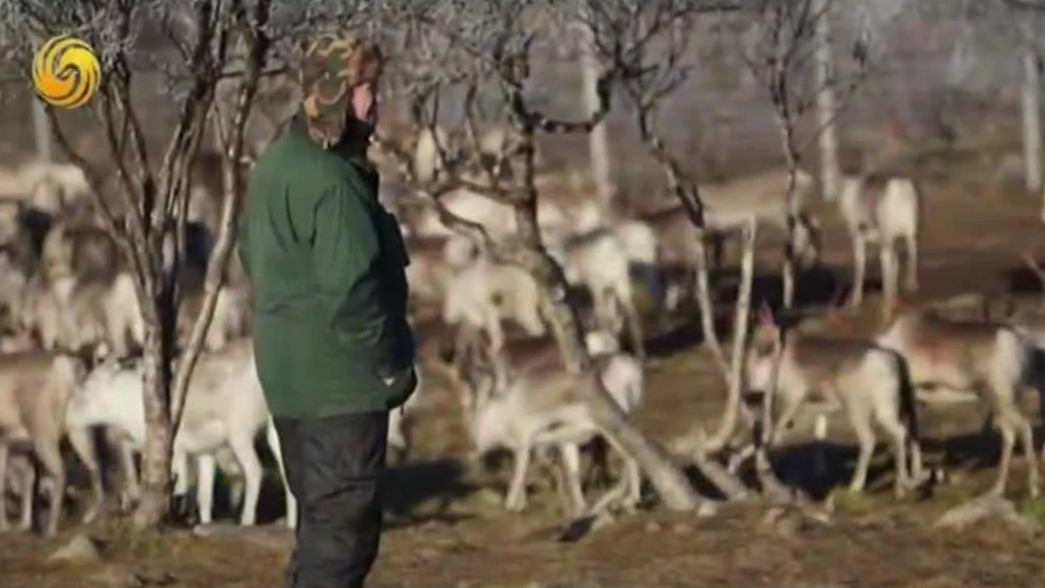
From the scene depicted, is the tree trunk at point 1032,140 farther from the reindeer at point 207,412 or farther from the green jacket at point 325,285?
the green jacket at point 325,285

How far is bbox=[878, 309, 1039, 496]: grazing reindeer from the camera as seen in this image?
19.6 meters

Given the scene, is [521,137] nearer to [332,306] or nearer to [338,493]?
[338,493]

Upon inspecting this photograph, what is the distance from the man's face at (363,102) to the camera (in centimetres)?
858

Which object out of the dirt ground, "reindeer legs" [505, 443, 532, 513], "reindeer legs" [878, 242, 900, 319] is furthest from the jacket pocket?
"reindeer legs" [878, 242, 900, 319]

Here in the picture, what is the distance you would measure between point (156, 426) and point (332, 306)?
25.4 feet

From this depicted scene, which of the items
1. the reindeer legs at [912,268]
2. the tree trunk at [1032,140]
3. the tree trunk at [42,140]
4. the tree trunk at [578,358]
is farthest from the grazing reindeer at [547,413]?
the tree trunk at [42,140]

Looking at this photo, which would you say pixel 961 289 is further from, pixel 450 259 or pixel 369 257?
pixel 369 257

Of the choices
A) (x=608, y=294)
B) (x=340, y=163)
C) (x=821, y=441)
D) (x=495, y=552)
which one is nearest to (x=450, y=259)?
(x=608, y=294)

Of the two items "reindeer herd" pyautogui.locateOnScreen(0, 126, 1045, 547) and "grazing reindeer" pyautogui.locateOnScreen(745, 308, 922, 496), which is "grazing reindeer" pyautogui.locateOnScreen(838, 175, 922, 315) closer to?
"reindeer herd" pyautogui.locateOnScreen(0, 126, 1045, 547)

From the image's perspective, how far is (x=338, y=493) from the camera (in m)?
8.67

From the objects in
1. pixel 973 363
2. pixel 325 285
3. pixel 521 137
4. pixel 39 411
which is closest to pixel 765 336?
pixel 973 363

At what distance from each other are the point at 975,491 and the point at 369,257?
1138 centimetres

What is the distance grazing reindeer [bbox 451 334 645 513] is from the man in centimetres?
891

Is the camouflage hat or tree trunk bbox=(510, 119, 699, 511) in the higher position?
the camouflage hat
